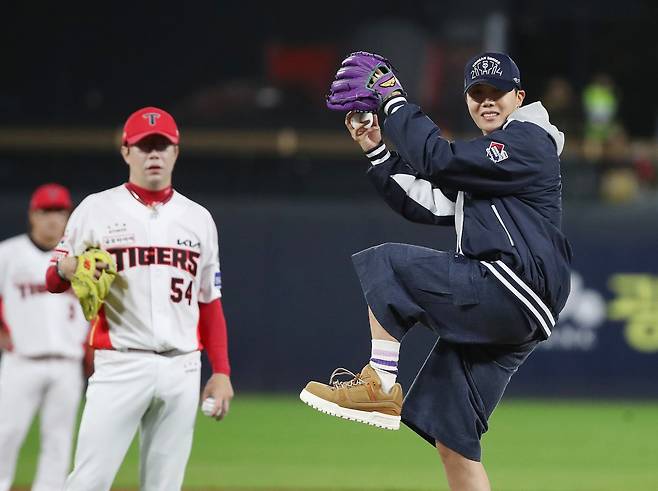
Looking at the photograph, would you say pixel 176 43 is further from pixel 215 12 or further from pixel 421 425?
pixel 421 425

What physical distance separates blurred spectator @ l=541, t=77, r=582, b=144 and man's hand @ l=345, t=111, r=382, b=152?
10.6 metres

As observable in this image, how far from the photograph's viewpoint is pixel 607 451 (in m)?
10.9

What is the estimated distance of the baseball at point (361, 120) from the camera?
5.32 metres

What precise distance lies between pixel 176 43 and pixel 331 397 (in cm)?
1349

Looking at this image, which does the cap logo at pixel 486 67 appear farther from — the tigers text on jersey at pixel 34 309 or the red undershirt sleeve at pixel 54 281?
the tigers text on jersey at pixel 34 309

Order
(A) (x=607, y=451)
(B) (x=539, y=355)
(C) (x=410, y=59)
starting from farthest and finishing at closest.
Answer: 1. (C) (x=410, y=59)
2. (B) (x=539, y=355)
3. (A) (x=607, y=451)

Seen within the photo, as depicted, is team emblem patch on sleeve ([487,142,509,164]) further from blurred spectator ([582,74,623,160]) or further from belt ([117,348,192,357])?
blurred spectator ([582,74,623,160])

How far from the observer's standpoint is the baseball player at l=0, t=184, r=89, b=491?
800 cm

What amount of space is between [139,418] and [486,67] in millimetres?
2119

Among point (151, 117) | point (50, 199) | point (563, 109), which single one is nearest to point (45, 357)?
point (50, 199)

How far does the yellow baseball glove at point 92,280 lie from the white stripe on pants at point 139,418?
0.26 m

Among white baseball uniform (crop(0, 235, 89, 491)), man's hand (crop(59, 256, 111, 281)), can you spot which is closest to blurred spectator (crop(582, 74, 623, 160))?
white baseball uniform (crop(0, 235, 89, 491))

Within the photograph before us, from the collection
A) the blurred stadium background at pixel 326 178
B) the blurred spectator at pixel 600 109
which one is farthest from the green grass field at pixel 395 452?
the blurred spectator at pixel 600 109

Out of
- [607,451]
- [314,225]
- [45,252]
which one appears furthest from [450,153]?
[314,225]
